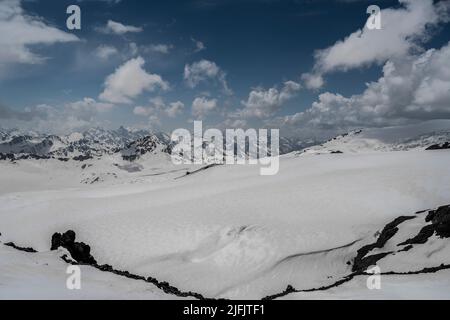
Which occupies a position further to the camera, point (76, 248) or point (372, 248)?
point (76, 248)

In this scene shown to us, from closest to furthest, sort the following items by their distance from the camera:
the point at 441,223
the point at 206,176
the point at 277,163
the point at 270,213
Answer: the point at 441,223 < the point at 270,213 < the point at 277,163 < the point at 206,176

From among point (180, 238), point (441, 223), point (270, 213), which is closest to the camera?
point (441, 223)

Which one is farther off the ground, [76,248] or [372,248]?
[372,248]

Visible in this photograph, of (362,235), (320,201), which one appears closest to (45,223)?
(320,201)

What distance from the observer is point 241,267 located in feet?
112

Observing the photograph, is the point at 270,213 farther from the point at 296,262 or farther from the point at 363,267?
the point at 363,267

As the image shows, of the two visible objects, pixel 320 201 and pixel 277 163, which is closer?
pixel 320 201

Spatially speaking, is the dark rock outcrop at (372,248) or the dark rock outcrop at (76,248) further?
the dark rock outcrop at (76,248)

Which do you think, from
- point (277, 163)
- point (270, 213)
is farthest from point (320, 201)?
point (277, 163)

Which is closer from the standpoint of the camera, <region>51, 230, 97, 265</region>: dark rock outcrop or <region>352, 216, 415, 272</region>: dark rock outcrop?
<region>352, 216, 415, 272</region>: dark rock outcrop

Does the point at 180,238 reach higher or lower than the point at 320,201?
lower

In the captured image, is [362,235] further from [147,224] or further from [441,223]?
[147,224]

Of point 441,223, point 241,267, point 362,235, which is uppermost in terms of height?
point 441,223

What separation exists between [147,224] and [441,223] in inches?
1172
